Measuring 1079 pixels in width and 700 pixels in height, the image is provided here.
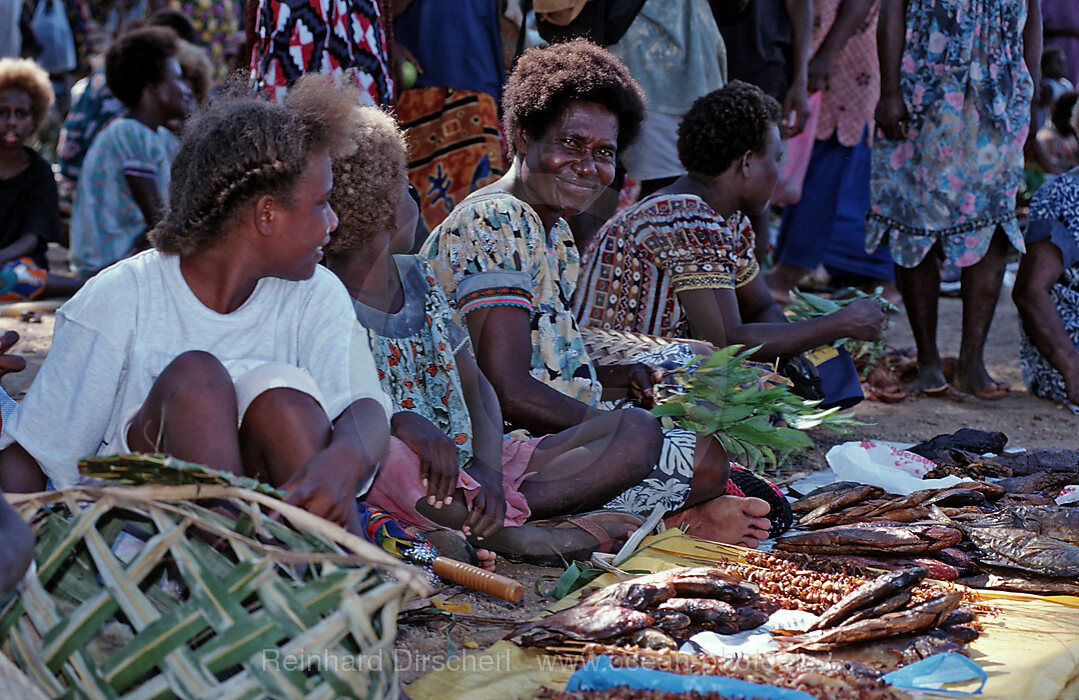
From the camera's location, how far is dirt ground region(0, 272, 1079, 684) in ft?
8.45

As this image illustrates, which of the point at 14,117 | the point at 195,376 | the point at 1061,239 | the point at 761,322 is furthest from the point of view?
the point at 14,117

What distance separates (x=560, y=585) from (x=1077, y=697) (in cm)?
122

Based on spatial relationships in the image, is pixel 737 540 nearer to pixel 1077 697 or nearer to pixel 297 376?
pixel 1077 697

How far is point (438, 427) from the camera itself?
2.98m

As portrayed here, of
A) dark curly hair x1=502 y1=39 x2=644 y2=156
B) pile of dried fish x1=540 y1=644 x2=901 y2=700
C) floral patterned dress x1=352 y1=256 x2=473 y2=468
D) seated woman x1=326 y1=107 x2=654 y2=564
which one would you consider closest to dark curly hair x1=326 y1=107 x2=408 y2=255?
seated woman x1=326 y1=107 x2=654 y2=564

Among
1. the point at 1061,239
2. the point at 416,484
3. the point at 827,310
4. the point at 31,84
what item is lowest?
the point at 416,484

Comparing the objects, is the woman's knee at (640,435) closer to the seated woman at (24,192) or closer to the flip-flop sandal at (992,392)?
the flip-flop sandal at (992,392)

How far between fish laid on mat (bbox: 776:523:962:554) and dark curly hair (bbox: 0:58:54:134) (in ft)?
15.7

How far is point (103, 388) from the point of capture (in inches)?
90.0

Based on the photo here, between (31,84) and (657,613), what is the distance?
4.90 m

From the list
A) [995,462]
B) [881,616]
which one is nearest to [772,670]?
[881,616]

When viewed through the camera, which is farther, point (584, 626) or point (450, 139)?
point (450, 139)

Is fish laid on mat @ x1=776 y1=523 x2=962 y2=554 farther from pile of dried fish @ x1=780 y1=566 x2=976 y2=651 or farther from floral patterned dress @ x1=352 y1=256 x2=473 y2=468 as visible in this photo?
floral patterned dress @ x1=352 y1=256 x2=473 y2=468

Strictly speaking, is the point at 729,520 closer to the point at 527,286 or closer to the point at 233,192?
the point at 527,286
